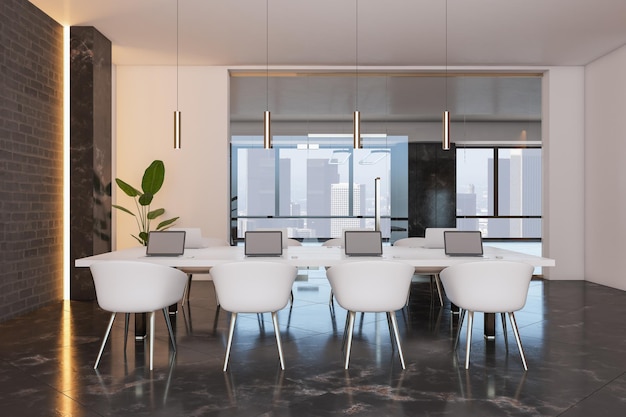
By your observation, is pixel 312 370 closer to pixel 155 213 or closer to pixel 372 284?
pixel 372 284

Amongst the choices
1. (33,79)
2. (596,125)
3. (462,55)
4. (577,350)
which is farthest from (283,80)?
(577,350)

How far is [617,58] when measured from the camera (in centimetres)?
673

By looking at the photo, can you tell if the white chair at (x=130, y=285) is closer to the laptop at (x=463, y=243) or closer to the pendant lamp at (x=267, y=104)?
the pendant lamp at (x=267, y=104)

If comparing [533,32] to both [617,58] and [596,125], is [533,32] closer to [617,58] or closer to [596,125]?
[617,58]

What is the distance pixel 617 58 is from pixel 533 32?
1459 mm

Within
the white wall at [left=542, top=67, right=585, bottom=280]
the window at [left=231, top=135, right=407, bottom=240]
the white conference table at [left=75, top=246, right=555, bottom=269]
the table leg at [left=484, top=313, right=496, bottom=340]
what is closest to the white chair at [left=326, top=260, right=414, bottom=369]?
the white conference table at [left=75, top=246, right=555, bottom=269]

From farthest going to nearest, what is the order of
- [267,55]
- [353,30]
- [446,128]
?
1. [267,55]
2. [353,30]
3. [446,128]

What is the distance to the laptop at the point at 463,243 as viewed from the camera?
4.18 meters

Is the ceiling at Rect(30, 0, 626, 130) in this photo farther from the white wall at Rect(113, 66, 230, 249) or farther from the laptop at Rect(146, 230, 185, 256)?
the laptop at Rect(146, 230, 185, 256)

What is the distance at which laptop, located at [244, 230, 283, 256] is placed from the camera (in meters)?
4.14

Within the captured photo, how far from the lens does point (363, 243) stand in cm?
421

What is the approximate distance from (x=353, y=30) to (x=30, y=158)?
12.6 feet

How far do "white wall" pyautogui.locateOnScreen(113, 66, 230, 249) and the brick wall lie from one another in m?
1.50

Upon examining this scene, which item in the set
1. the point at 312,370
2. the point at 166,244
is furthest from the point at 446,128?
the point at 166,244
